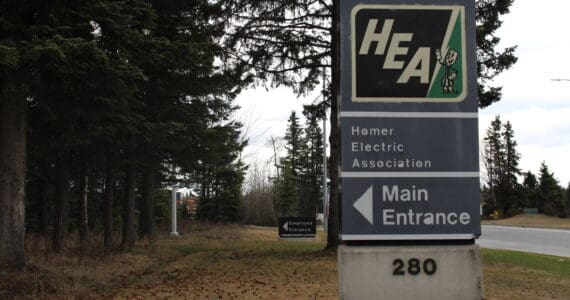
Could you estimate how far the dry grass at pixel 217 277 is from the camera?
939 cm

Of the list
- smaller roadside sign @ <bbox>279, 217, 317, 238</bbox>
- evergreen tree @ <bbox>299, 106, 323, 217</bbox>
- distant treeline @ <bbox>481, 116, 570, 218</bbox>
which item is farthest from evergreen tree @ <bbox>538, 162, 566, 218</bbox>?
smaller roadside sign @ <bbox>279, 217, 317, 238</bbox>

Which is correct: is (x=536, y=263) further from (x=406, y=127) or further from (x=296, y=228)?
(x=406, y=127)

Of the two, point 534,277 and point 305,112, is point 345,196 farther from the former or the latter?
point 305,112

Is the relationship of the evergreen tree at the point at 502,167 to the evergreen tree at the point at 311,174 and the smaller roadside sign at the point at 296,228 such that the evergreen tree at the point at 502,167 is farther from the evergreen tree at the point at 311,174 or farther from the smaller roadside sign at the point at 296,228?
the smaller roadside sign at the point at 296,228

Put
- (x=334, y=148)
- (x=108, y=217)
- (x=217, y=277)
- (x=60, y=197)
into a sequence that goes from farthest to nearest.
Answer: (x=108, y=217), (x=60, y=197), (x=334, y=148), (x=217, y=277)

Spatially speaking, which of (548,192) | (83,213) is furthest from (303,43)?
(548,192)

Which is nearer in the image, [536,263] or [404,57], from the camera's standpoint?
[404,57]

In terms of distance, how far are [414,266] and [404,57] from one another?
1575 millimetres

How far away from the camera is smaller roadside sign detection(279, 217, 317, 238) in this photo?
2605 centimetres

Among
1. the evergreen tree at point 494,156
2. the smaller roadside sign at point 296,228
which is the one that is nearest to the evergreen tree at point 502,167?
the evergreen tree at point 494,156

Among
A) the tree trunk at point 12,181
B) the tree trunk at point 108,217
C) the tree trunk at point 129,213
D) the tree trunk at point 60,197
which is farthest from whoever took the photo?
the tree trunk at point 129,213

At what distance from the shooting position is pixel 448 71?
14.6ft

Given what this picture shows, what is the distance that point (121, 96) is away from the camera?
1174 centimetres

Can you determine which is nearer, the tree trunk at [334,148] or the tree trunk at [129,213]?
the tree trunk at [334,148]
